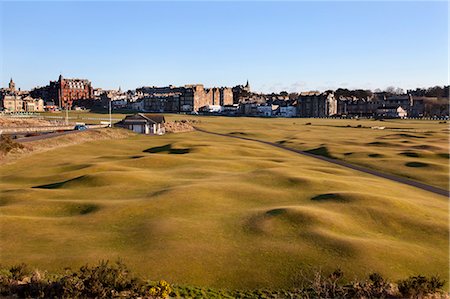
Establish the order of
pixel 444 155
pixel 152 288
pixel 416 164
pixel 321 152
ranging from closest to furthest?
pixel 152 288, pixel 416 164, pixel 444 155, pixel 321 152

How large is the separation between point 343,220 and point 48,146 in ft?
196

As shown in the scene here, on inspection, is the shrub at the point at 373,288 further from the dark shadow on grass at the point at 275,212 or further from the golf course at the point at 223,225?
the dark shadow on grass at the point at 275,212

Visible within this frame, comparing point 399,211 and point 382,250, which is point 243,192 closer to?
point 399,211

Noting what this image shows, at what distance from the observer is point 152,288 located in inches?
651

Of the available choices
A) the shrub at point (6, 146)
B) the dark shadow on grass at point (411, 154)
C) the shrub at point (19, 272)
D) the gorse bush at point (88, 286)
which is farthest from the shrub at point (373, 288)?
the shrub at point (6, 146)

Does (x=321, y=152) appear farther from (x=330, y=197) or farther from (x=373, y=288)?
(x=373, y=288)

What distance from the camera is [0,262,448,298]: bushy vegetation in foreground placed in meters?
16.3

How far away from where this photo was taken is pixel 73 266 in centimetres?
1920

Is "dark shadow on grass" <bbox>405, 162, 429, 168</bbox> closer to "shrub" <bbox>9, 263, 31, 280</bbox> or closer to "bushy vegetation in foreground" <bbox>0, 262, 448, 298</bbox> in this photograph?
"bushy vegetation in foreground" <bbox>0, 262, 448, 298</bbox>

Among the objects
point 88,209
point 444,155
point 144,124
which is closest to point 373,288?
point 88,209

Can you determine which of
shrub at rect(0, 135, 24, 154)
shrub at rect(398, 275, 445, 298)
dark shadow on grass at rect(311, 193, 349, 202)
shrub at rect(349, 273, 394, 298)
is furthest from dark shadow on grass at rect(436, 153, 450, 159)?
shrub at rect(0, 135, 24, 154)

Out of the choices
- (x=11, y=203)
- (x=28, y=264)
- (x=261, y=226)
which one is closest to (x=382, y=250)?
(x=261, y=226)

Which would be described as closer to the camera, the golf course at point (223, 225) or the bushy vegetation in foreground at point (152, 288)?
the bushy vegetation in foreground at point (152, 288)

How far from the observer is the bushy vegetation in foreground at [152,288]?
53.5 ft
